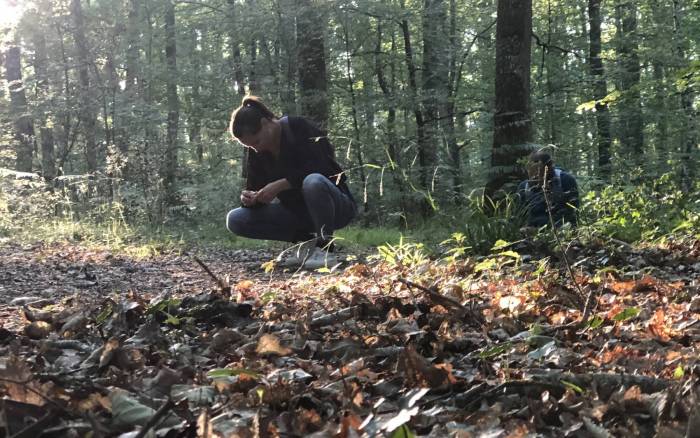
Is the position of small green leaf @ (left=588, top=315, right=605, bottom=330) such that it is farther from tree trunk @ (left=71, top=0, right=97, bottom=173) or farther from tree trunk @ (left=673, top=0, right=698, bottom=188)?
tree trunk @ (left=71, top=0, right=97, bottom=173)

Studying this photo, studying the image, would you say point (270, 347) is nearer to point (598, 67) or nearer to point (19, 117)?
point (598, 67)

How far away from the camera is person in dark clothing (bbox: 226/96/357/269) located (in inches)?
195

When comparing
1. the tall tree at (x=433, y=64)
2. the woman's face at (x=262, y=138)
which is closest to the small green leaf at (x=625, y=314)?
the woman's face at (x=262, y=138)

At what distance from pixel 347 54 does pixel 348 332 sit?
40.3 ft

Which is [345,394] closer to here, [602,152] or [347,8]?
[347,8]

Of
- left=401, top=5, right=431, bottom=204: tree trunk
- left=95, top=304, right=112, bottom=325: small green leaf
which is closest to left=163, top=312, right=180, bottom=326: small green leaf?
left=95, top=304, right=112, bottom=325: small green leaf

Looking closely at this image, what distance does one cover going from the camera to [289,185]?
203 inches

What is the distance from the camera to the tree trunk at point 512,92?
5.74 meters

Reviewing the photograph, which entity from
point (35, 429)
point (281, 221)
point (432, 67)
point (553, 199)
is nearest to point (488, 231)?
point (553, 199)

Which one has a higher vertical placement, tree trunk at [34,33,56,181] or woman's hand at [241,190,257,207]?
tree trunk at [34,33,56,181]

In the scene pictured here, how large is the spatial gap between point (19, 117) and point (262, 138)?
15675 millimetres

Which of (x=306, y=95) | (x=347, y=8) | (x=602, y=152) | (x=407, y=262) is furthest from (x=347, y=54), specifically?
(x=407, y=262)

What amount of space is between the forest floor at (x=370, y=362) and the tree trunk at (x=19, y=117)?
57.3 ft

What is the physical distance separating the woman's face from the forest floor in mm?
2153
